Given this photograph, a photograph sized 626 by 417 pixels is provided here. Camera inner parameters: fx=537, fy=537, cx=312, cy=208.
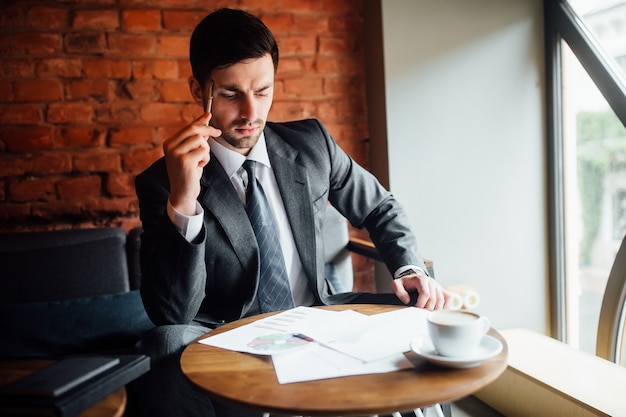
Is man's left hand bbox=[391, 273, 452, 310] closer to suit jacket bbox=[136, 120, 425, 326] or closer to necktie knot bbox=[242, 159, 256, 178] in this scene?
suit jacket bbox=[136, 120, 425, 326]

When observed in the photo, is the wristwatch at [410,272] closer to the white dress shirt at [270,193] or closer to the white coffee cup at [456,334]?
the white dress shirt at [270,193]

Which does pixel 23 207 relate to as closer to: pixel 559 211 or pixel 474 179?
pixel 474 179

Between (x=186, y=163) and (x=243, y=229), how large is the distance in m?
0.30

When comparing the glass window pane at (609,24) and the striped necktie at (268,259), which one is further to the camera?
the glass window pane at (609,24)

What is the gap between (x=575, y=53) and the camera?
2.37m

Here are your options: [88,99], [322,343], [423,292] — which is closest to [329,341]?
[322,343]

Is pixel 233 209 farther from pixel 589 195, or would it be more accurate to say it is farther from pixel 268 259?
pixel 589 195

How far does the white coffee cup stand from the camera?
88 cm

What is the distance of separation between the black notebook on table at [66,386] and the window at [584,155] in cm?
202

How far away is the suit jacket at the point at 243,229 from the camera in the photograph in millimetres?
1266

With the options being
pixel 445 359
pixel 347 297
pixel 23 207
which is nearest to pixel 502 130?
pixel 347 297

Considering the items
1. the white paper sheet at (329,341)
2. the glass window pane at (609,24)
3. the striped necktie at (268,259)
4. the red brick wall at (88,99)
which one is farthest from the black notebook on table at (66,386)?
the glass window pane at (609,24)

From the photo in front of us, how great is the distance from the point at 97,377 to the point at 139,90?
5.80 ft

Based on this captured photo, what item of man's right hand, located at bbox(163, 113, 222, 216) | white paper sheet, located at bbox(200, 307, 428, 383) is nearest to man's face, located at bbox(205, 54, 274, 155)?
man's right hand, located at bbox(163, 113, 222, 216)
